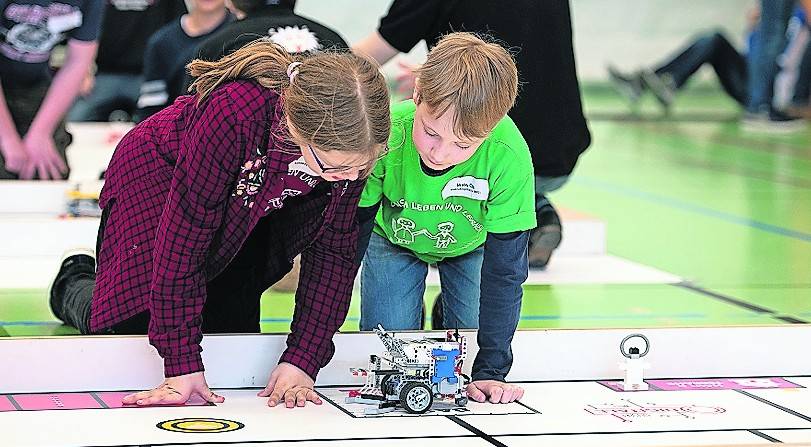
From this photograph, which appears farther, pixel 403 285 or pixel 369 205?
pixel 403 285

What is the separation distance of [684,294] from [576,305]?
12.1 inches

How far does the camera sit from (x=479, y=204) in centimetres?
211

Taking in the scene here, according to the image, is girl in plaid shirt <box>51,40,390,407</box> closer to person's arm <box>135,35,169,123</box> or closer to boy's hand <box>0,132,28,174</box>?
boy's hand <box>0,132,28,174</box>

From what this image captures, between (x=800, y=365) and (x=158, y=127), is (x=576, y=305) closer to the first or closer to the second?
(x=800, y=365)

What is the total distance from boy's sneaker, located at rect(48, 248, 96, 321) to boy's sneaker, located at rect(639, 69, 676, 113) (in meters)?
5.91

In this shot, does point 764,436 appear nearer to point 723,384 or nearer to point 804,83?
point 723,384

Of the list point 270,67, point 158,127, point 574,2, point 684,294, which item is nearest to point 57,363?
point 158,127

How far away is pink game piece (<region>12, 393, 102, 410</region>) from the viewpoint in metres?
1.93

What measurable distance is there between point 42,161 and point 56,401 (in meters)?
1.96

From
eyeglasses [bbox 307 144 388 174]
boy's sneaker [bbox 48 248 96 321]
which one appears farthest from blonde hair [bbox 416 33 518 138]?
boy's sneaker [bbox 48 248 96 321]

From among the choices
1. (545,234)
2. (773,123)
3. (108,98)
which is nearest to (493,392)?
(545,234)

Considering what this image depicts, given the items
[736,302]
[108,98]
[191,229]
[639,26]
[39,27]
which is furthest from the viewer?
[639,26]

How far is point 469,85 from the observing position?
1.88 meters

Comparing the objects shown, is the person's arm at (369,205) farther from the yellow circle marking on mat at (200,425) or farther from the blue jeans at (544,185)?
the blue jeans at (544,185)
